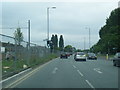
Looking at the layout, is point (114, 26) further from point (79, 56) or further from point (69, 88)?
point (69, 88)

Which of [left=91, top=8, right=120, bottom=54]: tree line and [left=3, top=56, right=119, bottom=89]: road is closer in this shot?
[left=3, top=56, right=119, bottom=89]: road

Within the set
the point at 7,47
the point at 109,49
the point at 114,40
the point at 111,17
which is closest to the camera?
the point at 7,47

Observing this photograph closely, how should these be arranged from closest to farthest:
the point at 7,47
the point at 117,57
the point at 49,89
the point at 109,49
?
1. the point at 49,89
2. the point at 7,47
3. the point at 117,57
4. the point at 109,49

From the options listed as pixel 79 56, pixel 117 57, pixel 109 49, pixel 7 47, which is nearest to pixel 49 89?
pixel 7 47

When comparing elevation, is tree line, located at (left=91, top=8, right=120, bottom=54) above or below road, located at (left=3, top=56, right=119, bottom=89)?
above

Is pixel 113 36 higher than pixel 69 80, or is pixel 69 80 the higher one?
pixel 113 36

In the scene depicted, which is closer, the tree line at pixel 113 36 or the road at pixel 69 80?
the road at pixel 69 80

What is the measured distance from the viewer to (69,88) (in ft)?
40.5

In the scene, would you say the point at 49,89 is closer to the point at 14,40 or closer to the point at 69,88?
the point at 69,88

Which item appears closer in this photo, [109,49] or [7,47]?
[7,47]

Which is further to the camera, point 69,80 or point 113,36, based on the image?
point 113,36

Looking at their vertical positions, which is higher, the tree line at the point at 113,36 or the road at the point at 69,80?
the tree line at the point at 113,36

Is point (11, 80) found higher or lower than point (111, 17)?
lower

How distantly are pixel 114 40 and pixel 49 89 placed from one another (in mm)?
67060
